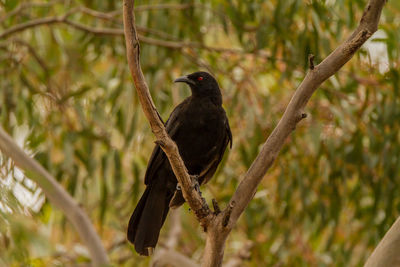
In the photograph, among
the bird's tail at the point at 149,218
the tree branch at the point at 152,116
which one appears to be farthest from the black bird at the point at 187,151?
the tree branch at the point at 152,116

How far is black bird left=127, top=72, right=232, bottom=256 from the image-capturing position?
341cm

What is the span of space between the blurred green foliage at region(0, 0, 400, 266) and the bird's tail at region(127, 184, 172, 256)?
83cm

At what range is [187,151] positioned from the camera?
3.56 metres

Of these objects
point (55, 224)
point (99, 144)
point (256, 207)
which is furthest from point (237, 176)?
point (55, 224)

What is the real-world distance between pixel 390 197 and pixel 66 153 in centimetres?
240

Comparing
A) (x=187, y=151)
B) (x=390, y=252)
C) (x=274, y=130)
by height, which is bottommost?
(x=390, y=252)

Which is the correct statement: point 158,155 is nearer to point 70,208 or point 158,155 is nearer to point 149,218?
point 149,218

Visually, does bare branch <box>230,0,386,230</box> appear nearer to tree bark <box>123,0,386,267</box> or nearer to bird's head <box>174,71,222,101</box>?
tree bark <box>123,0,386,267</box>

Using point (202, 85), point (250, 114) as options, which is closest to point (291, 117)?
point (202, 85)

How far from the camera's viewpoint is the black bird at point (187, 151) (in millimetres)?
3414

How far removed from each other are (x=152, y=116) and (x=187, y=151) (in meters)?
1.20

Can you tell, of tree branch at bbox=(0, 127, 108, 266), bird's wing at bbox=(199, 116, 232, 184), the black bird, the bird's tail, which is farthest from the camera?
bird's wing at bbox=(199, 116, 232, 184)

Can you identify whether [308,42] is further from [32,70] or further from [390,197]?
[32,70]

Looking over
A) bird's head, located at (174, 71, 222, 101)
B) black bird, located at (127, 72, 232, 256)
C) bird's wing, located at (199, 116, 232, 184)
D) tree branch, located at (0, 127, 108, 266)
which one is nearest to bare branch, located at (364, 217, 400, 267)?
black bird, located at (127, 72, 232, 256)
